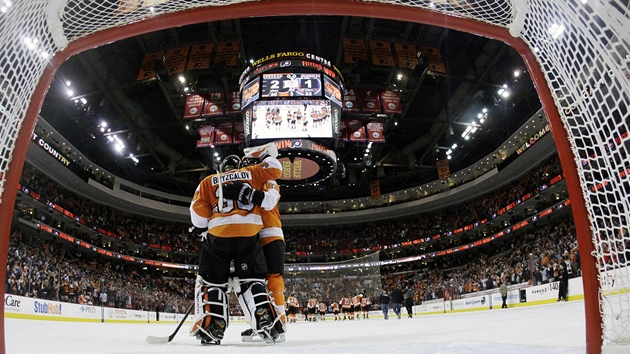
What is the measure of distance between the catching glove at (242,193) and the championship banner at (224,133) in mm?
14256

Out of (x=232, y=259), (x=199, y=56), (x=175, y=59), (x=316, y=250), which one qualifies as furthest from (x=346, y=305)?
(x=316, y=250)

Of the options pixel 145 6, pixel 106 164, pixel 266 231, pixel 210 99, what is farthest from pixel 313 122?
pixel 106 164

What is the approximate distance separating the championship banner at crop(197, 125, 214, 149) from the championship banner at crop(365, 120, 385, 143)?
6116 millimetres

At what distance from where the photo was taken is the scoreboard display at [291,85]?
11.9 meters

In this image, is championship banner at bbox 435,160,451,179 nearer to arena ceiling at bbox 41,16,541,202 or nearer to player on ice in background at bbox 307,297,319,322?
arena ceiling at bbox 41,16,541,202

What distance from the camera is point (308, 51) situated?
1948cm

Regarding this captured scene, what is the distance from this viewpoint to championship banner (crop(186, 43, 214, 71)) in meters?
15.8

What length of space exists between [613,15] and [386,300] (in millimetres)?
A: 16052

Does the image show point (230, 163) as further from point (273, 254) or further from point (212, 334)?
point (212, 334)

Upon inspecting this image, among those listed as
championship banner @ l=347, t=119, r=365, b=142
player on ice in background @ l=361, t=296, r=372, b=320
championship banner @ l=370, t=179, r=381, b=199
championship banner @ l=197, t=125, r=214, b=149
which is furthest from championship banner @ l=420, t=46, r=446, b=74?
championship banner @ l=370, t=179, r=381, b=199

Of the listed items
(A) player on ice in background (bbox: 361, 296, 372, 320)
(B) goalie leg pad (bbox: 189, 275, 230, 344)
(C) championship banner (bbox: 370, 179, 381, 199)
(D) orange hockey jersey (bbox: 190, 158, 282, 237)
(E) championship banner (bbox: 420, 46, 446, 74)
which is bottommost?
(A) player on ice in background (bbox: 361, 296, 372, 320)

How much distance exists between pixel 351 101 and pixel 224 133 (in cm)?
525

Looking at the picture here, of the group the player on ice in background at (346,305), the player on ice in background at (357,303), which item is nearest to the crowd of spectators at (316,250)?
the player on ice in background at (346,305)

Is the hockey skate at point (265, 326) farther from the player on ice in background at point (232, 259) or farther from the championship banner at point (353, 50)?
the championship banner at point (353, 50)
